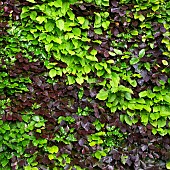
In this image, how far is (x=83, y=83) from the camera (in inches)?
98.2

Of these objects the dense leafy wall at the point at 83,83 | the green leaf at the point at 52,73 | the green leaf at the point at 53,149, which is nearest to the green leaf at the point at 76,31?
the dense leafy wall at the point at 83,83

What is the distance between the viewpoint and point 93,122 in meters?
2.54

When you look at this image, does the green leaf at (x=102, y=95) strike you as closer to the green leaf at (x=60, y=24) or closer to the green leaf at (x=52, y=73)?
the green leaf at (x=52, y=73)

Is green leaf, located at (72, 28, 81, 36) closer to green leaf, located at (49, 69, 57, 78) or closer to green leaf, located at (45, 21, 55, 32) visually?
green leaf, located at (45, 21, 55, 32)

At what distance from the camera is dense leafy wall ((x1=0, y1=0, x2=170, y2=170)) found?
240 centimetres

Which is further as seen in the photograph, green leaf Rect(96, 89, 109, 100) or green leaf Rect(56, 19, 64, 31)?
green leaf Rect(96, 89, 109, 100)

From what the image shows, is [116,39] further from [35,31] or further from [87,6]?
[35,31]

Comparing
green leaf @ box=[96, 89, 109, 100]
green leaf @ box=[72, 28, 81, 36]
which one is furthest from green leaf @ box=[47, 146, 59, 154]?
green leaf @ box=[72, 28, 81, 36]

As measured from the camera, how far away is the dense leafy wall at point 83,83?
7.89ft

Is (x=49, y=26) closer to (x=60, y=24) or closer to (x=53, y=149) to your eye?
(x=60, y=24)

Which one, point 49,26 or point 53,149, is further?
point 53,149

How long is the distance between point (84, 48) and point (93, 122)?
25.4 inches

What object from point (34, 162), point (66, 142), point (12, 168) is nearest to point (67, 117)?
point (66, 142)

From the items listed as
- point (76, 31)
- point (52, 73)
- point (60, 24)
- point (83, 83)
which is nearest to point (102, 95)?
point (83, 83)
